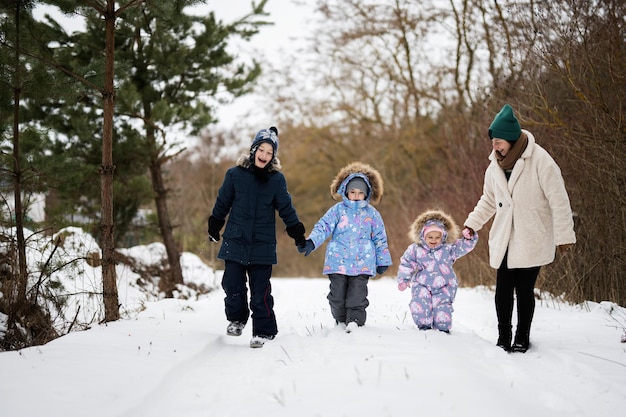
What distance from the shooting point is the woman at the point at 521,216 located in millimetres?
3914

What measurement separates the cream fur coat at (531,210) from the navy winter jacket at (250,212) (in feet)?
6.36

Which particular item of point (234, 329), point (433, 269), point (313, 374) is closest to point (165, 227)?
point (234, 329)

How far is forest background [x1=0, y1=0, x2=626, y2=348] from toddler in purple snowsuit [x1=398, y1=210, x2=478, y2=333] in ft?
6.50

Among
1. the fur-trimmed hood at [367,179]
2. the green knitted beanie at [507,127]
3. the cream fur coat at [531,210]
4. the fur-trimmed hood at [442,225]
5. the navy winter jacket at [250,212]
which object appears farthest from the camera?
the fur-trimmed hood at [367,179]

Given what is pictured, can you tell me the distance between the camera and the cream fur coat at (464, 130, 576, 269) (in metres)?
3.86

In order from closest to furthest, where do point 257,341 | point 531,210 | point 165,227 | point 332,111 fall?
point 531,210
point 257,341
point 165,227
point 332,111

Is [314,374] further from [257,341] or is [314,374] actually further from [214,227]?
[214,227]

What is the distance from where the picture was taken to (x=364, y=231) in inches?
191

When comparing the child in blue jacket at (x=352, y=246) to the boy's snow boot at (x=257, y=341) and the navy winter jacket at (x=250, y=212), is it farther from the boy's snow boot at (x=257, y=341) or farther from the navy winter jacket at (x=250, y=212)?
the boy's snow boot at (x=257, y=341)

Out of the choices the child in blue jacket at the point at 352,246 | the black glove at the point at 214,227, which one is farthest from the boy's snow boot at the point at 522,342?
the black glove at the point at 214,227

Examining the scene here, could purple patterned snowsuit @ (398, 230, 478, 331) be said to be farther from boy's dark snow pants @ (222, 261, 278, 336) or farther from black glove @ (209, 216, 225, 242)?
black glove @ (209, 216, 225, 242)

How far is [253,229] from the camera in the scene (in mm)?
4520

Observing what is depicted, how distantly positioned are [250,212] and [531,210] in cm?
241

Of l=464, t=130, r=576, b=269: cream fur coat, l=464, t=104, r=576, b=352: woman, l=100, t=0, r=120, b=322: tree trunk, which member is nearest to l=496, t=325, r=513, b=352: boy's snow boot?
l=464, t=104, r=576, b=352: woman
